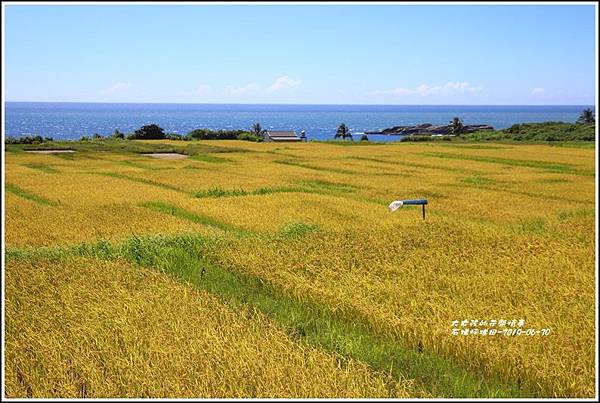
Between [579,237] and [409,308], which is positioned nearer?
[409,308]

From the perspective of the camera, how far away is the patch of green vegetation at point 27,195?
17672 millimetres

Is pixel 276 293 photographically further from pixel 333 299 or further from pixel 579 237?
pixel 579 237

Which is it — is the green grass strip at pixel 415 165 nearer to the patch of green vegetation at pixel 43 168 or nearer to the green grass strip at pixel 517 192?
the green grass strip at pixel 517 192

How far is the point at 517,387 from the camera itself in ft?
16.4

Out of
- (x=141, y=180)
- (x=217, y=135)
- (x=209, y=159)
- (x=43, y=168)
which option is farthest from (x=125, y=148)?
(x=141, y=180)

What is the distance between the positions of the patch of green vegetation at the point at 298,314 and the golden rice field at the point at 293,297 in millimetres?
29

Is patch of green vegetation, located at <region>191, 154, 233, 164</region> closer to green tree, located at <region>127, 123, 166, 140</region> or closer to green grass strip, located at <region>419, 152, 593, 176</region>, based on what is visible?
green grass strip, located at <region>419, 152, 593, 176</region>

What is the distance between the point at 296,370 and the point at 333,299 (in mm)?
2297

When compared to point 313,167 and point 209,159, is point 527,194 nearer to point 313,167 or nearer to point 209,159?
point 313,167

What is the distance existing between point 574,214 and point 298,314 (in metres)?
10.5

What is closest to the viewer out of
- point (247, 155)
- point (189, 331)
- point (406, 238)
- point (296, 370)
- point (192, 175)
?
point (296, 370)

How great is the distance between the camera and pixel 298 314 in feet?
22.8

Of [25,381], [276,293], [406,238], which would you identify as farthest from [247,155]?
[25,381]

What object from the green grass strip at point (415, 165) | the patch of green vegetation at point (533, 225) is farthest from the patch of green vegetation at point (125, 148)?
the patch of green vegetation at point (533, 225)
